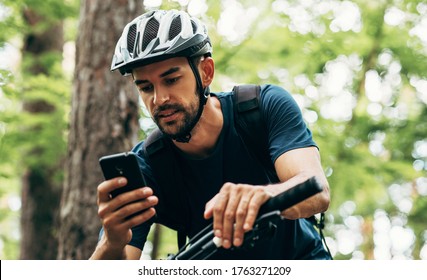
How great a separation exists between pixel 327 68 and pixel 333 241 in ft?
22.7

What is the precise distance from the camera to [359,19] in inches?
375

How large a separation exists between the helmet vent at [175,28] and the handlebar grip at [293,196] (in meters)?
1.70

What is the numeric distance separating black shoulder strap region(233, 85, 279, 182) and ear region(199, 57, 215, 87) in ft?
0.93

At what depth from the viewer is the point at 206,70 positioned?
3883 mm

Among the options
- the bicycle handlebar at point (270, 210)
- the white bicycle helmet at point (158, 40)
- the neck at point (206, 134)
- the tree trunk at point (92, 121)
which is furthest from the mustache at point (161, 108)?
the tree trunk at point (92, 121)

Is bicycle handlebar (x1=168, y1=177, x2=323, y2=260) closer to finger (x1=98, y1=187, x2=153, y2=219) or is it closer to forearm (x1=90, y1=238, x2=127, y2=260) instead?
finger (x1=98, y1=187, x2=153, y2=219)

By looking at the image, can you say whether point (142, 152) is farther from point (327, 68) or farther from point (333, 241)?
point (333, 241)

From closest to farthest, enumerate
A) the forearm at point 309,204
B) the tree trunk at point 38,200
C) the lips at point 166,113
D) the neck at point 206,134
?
the forearm at point 309,204 < the lips at point 166,113 < the neck at point 206,134 < the tree trunk at point 38,200

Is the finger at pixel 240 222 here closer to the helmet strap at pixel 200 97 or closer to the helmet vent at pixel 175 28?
the helmet strap at pixel 200 97

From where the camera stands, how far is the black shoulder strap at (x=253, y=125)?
356 centimetres

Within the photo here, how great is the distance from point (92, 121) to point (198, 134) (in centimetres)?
261

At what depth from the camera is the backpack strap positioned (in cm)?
368

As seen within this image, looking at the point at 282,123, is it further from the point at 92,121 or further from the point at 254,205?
the point at 92,121

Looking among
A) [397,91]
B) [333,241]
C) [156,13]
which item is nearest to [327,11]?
[397,91]
